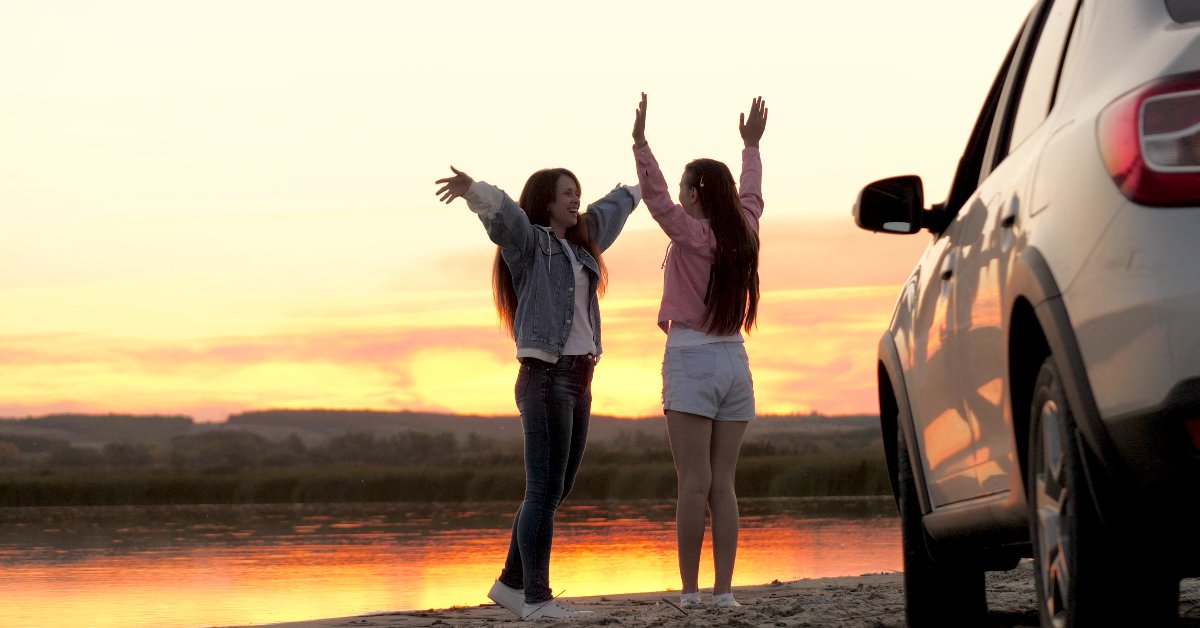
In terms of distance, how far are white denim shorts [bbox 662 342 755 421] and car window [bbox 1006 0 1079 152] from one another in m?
2.67

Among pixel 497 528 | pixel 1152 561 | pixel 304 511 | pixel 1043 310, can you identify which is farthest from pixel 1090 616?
pixel 304 511

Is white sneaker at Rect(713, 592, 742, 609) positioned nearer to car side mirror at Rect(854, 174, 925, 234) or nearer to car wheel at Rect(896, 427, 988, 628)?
car wheel at Rect(896, 427, 988, 628)

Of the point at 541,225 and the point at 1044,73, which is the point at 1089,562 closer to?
the point at 1044,73

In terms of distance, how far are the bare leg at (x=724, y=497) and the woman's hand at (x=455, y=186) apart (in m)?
1.51

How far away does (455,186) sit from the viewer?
20.2 ft

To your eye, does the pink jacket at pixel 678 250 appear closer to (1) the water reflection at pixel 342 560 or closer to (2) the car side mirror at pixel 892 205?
(2) the car side mirror at pixel 892 205

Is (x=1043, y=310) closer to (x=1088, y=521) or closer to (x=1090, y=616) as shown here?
(x=1088, y=521)

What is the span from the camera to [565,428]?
6.40 meters

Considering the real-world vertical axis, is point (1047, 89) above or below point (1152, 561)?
above

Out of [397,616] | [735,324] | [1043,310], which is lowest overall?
[397,616]

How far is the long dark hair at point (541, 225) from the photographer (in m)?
6.66

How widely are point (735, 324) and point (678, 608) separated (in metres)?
1.25

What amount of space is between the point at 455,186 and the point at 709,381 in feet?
4.43

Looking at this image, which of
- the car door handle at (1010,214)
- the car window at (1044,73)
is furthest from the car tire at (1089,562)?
the car window at (1044,73)
